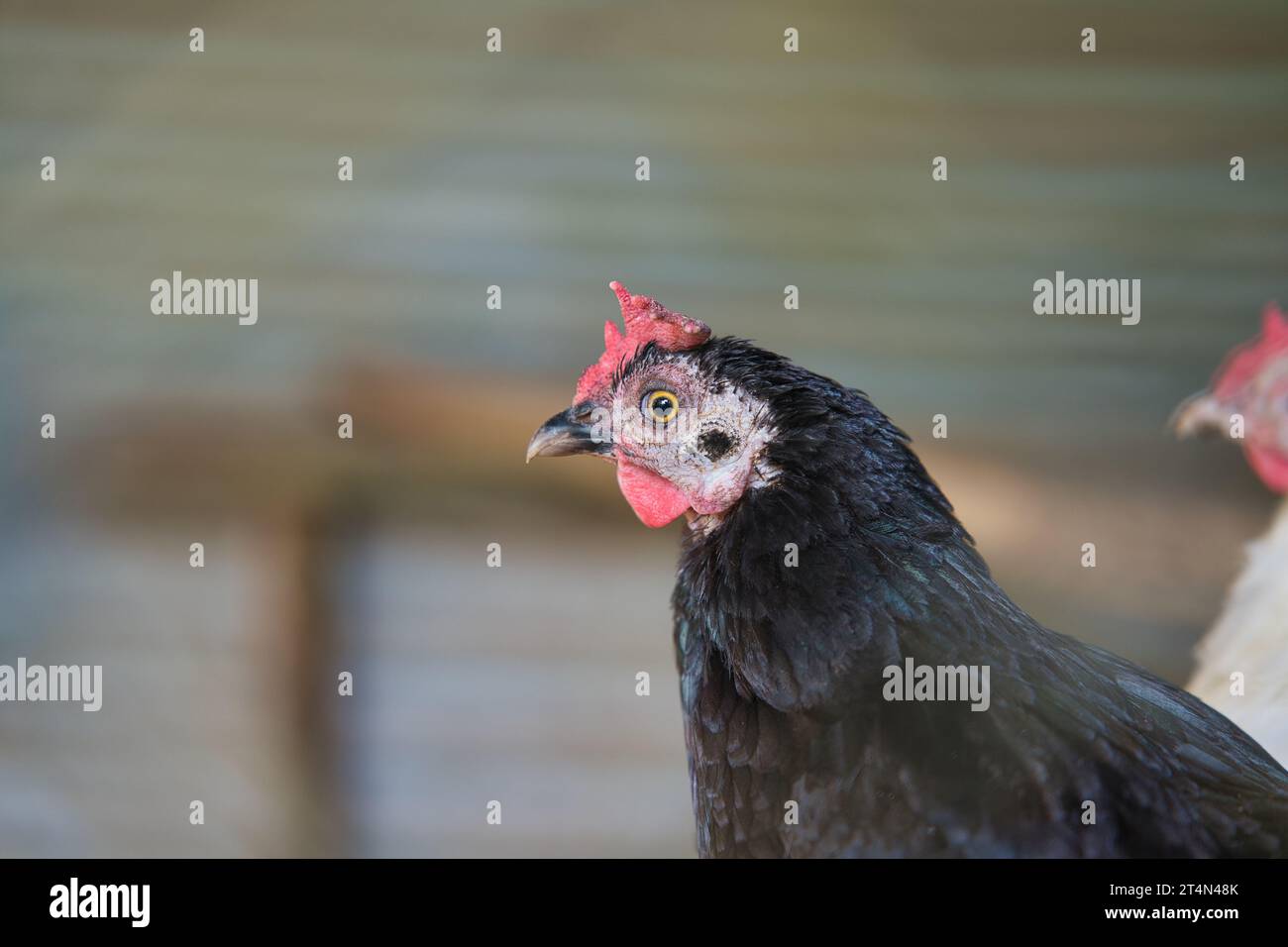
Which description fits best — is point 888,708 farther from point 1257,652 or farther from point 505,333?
point 505,333

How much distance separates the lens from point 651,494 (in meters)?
1.85

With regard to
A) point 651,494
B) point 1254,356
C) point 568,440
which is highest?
point 1254,356

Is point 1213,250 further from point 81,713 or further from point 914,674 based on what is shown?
point 81,713

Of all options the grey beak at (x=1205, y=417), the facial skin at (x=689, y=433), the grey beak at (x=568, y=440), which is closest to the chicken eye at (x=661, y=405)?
the facial skin at (x=689, y=433)

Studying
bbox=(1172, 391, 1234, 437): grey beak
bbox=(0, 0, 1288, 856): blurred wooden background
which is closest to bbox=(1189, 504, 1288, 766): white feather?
bbox=(1172, 391, 1234, 437): grey beak

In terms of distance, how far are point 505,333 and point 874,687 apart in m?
2.10

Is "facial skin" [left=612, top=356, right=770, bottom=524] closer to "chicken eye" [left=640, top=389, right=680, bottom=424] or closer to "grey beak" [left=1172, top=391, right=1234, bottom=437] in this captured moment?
"chicken eye" [left=640, top=389, right=680, bottom=424]

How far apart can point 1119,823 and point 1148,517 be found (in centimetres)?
216

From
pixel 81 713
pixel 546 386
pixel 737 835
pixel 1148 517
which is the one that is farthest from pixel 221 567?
pixel 1148 517

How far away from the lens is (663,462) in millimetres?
1812

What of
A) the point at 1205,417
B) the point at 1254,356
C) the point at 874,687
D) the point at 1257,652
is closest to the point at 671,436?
the point at 874,687

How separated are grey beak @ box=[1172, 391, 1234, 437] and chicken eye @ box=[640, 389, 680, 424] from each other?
2.14 metres
